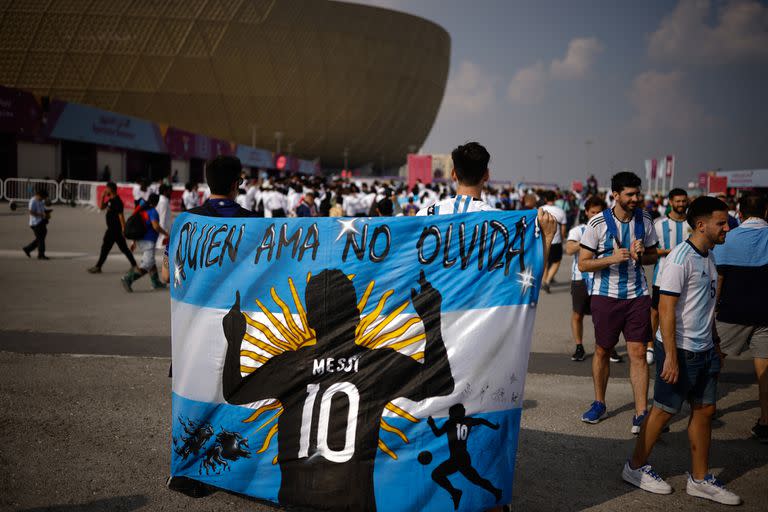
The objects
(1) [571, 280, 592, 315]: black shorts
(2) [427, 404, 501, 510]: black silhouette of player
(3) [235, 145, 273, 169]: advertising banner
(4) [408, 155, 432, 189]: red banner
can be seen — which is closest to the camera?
(2) [427, 404, 501, 510]: black silhouette of player

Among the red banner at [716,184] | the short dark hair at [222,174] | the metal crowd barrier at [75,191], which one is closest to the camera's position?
the short dark hair at [222,174]

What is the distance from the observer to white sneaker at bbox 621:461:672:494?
145 inches

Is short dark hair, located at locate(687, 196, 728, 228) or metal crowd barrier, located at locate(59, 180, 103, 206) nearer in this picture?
short dark hair, located at locate(687, 196, 728, 228)

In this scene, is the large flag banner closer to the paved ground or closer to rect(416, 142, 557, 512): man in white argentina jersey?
rect(416, 142, 557, 512): man in white argentina jersey

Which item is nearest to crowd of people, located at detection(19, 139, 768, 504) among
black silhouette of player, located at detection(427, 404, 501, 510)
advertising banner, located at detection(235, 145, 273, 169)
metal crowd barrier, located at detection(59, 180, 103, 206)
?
black silhouette of player, located at detection(427, 404, 501, 510)

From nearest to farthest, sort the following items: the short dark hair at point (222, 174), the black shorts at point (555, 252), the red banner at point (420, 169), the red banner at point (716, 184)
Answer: the short dark hair at point (222, 174)
the black shorts at point (555, 252)
the red banner at point (420, 169)
the red banner at point (716, 184)

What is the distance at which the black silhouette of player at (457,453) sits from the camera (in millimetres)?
3111

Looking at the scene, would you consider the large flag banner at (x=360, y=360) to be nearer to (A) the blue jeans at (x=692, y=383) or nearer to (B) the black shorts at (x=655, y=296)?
(A) the blue jeans at (x=692, y=383)

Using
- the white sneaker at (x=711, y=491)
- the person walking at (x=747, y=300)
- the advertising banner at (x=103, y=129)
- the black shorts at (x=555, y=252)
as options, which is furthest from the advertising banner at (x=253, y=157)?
the white sneaker at (x=711, y=491)

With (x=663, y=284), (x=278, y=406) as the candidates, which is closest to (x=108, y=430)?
(x=278, y=406)

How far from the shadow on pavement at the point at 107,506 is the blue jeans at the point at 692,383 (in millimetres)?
3029

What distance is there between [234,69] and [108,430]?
77.4 metres

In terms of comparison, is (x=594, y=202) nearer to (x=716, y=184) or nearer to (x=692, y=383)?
(x=692, y=383)

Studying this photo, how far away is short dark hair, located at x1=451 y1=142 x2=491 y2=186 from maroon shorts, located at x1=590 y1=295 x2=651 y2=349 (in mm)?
1888
